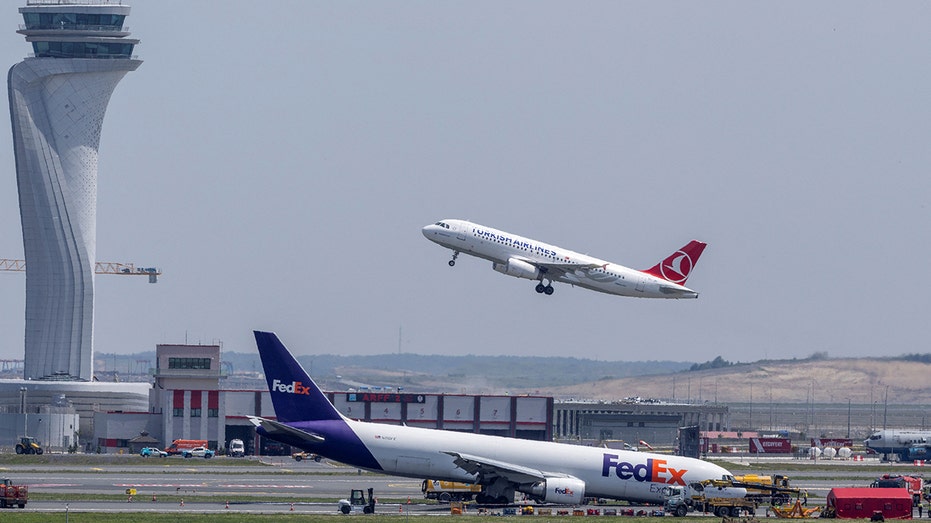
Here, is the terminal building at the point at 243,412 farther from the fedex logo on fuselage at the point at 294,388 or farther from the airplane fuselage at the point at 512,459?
the airplane fuselage at the point at 512,459

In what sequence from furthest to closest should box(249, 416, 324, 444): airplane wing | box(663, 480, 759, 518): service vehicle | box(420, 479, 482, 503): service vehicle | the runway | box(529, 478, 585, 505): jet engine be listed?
box(420, 479, 482, 503): service vehicle, box(529, 478, 585, 505): jet engine, box(663, 480, 759, 518): service vehicle, box(249, 416, 324, 444): airplane wing, the runway

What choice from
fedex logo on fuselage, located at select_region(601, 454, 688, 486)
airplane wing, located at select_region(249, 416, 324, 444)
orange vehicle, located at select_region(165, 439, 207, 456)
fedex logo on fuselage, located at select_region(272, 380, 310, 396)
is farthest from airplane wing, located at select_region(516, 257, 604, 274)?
airplane wing, located at select_region(249, 416, 324, 444)

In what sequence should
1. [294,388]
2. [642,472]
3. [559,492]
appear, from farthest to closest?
[642,472]
[294,388]
[559,492]

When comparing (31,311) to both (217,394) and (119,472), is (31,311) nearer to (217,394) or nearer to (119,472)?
(217,394)

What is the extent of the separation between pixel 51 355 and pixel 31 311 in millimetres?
6252

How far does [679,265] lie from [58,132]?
94723mm

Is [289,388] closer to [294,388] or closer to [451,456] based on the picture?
[294,388]

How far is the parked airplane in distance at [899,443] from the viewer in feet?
565

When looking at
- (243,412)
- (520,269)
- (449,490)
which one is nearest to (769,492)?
(449,490)

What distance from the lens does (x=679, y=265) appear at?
13225 centimetres

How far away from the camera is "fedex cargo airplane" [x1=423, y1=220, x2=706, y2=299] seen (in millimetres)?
126250

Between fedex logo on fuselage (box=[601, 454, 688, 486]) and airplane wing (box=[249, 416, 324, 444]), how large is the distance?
55.8 feet

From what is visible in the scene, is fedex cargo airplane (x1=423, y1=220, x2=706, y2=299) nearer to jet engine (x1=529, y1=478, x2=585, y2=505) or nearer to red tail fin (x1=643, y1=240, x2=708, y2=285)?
red tail fin (x1=643, y1=240, x2=708, y2=285)

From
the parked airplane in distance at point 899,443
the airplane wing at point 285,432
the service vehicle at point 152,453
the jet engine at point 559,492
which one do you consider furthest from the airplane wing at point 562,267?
the parked airplane in distance at point 899,443
